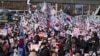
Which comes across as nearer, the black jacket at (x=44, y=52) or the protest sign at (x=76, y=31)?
the black jacket at (x=44, y=52)

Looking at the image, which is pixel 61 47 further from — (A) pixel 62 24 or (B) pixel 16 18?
(B) pixel 16 18

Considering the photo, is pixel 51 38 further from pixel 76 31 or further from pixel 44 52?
pixel 44 52

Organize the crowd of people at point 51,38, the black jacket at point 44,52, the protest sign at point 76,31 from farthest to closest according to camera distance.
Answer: the protest sign at point 76,31 < the crowd of people at point 51,38 < the black jacket at point 44,52

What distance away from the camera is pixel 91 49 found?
55.6ft

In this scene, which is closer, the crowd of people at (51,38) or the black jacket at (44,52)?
the black jacket at (44,52)

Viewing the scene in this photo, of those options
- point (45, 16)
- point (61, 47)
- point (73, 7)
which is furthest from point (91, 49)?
point (73, 7)

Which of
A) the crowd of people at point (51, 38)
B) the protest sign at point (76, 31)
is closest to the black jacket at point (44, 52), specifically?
the crowd of people at point (51, 38)

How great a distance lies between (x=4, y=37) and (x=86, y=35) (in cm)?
324

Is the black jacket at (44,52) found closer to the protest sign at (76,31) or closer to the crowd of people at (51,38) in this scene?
the crowd of people at (51,38)


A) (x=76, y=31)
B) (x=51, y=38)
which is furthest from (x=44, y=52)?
(x=76, y=31)

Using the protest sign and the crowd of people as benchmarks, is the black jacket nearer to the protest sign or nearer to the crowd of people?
the crowd of people

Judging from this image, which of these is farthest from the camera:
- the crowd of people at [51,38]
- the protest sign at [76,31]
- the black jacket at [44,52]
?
the protest sign at [76,31]

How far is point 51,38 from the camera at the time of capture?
1892 centimetres

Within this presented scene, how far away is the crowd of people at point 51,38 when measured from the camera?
656 inches
